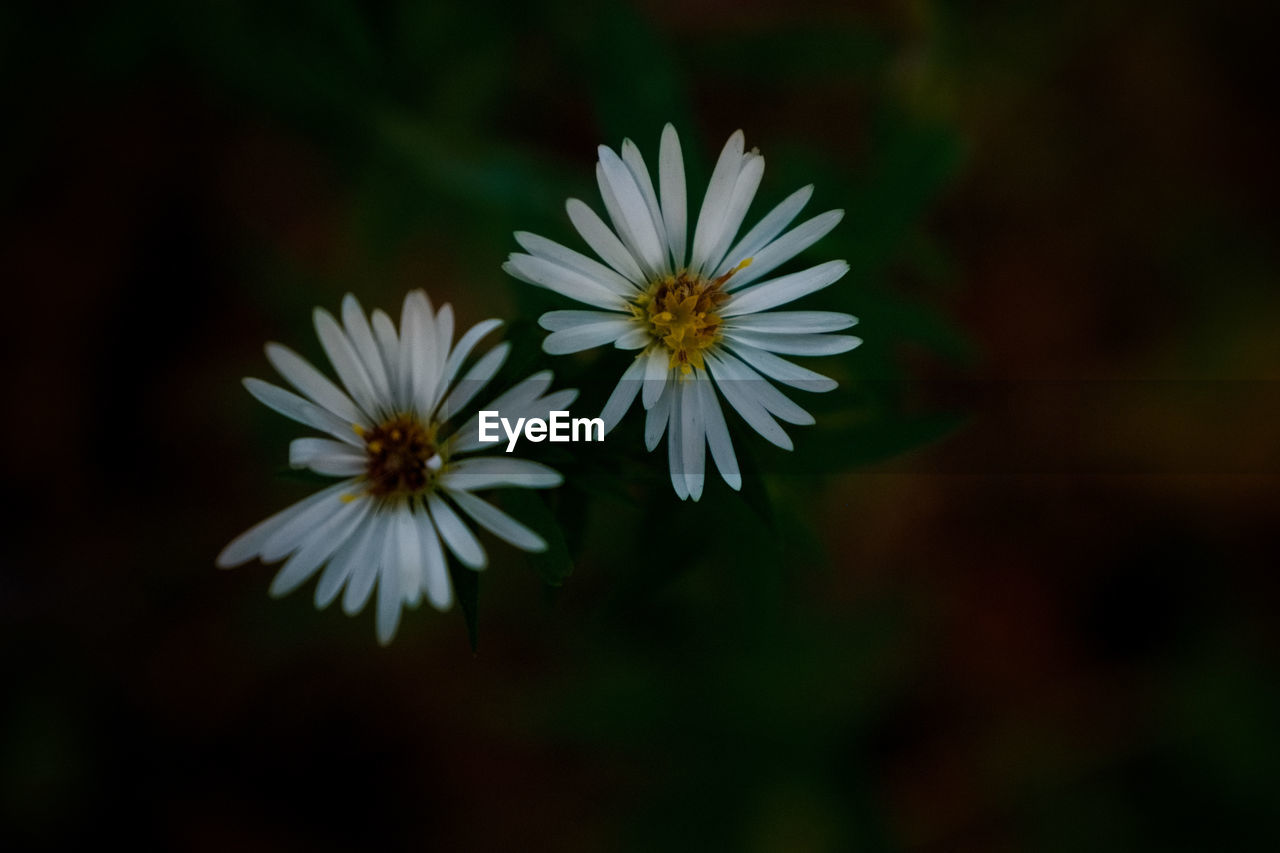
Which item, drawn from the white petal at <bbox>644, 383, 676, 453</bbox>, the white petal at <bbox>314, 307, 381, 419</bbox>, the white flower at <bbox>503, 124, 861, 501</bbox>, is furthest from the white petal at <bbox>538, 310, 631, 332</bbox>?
the white petal at <bbox>314, 307, 381, 419</bbox>

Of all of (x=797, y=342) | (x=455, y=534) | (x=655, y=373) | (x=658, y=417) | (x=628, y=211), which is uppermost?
(x=628, y=211)

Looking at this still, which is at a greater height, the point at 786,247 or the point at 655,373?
the point at 786,247

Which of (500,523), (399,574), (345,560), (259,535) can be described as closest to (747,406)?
(500,523)

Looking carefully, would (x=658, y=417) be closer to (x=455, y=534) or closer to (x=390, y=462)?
(x=455, y=534)

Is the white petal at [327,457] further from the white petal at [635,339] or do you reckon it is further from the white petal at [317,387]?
the white petal at [635,339]

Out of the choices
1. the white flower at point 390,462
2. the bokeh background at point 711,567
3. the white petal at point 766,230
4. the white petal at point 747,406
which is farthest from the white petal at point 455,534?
the bokeh background at point 711,567

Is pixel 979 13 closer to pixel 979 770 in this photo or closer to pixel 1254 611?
pixel 1254 611
